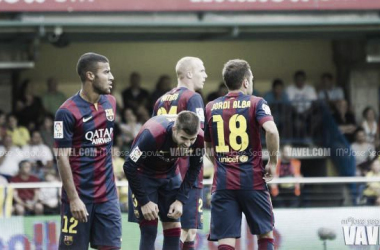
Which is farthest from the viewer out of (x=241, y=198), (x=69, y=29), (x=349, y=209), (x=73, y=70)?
(x=73, y=70)

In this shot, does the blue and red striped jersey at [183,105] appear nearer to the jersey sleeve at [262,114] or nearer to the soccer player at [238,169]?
the soccer player at [238,169]

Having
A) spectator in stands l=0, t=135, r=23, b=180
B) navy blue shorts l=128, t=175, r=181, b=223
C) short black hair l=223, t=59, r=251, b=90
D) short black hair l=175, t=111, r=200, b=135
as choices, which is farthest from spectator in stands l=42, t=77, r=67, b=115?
short black hair l=175, t=111, r=200, b=135

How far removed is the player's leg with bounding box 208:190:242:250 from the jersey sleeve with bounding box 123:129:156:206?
0.78 metres

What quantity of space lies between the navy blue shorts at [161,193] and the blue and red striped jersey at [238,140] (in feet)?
1.46

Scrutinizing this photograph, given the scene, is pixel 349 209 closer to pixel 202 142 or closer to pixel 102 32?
pixel 202 142

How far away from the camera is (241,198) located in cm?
880

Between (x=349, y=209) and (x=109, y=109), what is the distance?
4.53 metres

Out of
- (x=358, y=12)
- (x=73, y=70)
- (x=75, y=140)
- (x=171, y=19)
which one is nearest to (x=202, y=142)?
(x=75, y=140)

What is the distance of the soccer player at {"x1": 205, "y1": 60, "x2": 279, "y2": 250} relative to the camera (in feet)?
28.6

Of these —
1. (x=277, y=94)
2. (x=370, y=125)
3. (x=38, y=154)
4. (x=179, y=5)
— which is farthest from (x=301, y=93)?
(x=38, y=154)

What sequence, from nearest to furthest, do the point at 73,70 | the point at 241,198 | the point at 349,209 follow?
the point at 241,198 < the point at 349,209 < the point at 73,70

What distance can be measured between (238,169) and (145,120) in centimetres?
746

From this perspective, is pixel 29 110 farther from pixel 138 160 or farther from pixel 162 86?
pixel 138 160

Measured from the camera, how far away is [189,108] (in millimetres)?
9539
